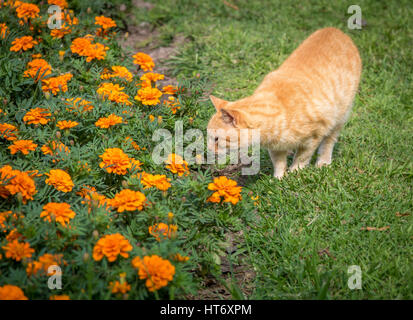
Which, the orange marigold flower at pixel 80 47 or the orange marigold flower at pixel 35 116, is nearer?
the orange marigold flower at pixel 35 116

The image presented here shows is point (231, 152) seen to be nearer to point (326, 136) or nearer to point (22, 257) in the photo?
point (326, 136)

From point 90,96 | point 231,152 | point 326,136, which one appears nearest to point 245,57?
point 326,136

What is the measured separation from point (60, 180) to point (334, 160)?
7.85 feet

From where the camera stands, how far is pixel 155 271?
2.09 m

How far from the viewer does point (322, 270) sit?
260cm

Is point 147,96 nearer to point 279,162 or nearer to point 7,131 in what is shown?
point 7,131

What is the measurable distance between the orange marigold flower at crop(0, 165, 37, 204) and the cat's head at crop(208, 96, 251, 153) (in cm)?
138

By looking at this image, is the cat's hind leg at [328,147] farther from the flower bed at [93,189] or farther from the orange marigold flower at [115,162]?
the orange marigold flower at [115,162]

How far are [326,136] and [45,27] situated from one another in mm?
2979

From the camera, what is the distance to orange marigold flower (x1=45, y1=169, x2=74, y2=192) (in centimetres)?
250

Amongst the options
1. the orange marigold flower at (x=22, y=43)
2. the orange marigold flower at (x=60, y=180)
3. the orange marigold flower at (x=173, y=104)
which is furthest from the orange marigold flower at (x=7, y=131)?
the orange marigold flower at (x=173, y=104)

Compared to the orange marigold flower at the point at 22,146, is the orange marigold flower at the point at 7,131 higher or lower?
higher

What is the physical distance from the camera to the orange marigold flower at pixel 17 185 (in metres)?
2.38

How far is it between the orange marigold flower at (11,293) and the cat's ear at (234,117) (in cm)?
175
